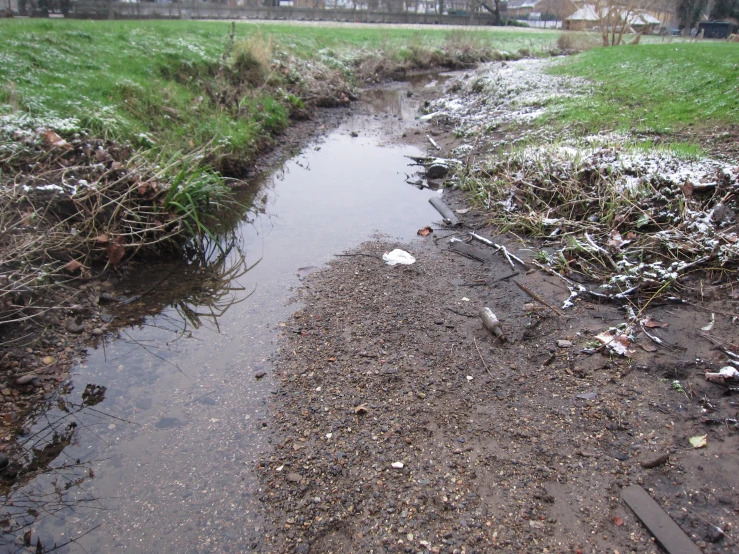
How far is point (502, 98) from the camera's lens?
11.8 meters

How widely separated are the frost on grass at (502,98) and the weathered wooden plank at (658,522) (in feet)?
26.6

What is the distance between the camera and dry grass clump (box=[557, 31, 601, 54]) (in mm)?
23719

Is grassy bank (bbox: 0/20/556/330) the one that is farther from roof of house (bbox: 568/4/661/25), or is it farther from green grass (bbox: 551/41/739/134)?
roof of house (bbox: 568/4/661/25)

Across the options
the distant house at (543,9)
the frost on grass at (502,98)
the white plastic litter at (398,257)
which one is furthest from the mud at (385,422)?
the distant house at (543,9)

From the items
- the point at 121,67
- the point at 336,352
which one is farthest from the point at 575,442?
the point at 121,67

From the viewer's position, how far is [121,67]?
8.84 meters

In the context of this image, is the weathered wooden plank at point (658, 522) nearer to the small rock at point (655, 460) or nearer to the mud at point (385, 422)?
the mud at point (385, 422)

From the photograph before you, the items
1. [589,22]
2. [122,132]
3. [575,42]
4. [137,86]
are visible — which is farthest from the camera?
[589,22]

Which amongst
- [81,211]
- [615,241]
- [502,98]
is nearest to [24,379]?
[81,211]

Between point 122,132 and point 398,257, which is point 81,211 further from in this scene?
point 398,257

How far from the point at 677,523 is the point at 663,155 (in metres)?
4.89

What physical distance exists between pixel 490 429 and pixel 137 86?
809 centimetres

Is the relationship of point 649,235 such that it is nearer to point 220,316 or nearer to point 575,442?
point 575,442

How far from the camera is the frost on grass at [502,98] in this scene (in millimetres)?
10141
